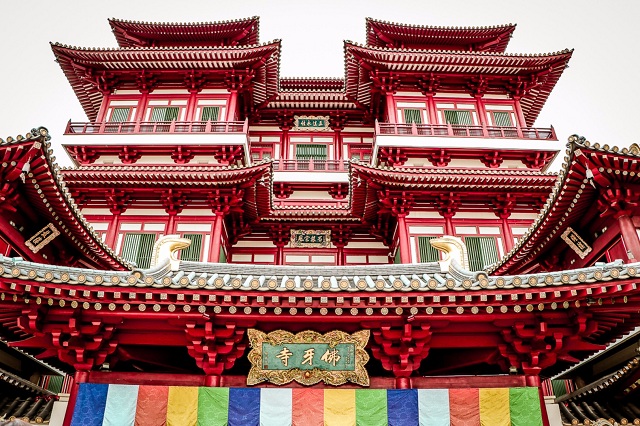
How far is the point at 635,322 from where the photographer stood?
28.6ft

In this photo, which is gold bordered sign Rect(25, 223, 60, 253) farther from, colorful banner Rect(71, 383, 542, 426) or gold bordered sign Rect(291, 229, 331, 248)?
gold bordered sign Rect(291, 229, 331, 248)

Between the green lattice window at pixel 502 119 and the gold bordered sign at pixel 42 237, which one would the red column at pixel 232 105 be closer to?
the gold bordered sign at pixel 42 237

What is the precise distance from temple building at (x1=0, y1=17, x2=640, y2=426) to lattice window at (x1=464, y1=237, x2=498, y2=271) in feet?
0.30

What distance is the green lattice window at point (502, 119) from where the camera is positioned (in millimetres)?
23516

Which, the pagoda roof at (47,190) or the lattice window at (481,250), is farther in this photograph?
the lattice window at (481,250)

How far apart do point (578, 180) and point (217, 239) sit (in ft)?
42.6

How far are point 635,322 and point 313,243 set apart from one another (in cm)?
1460

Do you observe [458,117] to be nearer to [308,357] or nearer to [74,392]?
[308,357]

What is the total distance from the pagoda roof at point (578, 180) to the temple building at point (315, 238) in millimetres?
60

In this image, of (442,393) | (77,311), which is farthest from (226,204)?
(442,393)

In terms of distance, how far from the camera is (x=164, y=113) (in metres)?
23.5

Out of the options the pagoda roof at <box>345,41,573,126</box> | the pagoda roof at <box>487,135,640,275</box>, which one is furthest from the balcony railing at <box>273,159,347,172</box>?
the pagoda roof at <box>487,135,640,275</box>

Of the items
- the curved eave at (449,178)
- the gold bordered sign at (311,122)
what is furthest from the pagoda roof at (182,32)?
the curved eave at (449,178)

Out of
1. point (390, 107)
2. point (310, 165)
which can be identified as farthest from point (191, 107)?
point (390, 107)
